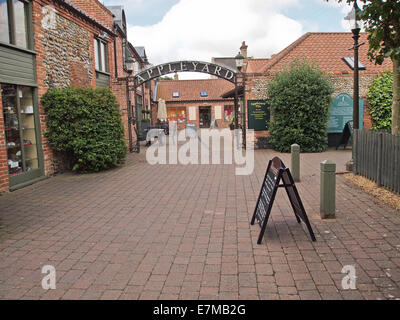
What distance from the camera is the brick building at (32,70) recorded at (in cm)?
805

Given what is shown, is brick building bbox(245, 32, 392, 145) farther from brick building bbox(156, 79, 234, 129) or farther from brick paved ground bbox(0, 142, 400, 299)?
brick building bbox(156, 79, 234, 129)

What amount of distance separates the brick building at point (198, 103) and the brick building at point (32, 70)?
26431 millimetres

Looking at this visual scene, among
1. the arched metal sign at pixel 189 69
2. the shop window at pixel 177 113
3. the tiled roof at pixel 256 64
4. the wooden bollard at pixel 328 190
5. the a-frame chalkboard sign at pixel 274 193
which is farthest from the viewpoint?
the shop window at pixel 177 113

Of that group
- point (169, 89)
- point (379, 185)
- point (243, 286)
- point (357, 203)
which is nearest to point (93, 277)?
point (243, 286)

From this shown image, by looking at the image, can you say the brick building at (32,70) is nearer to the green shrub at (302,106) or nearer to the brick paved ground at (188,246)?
the brick paved ground at (188,246)

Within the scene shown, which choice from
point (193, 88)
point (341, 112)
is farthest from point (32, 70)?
point (193, 88)

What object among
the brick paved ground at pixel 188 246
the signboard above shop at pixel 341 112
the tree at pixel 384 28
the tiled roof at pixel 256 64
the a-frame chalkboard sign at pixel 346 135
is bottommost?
the brick paved ground at pixel 188 246

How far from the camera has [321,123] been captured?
13.8 metres

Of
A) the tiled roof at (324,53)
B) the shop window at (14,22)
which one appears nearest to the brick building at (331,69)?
the tiled roof at (324,53)

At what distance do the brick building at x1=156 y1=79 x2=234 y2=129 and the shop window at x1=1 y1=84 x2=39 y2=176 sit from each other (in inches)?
1143

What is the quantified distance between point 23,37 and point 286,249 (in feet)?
26.8

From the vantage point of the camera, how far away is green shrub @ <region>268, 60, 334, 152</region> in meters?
13.6

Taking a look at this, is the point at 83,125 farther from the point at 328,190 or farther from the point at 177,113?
the point at 177,113

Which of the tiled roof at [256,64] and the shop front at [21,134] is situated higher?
the tiled roof at [256,64]
